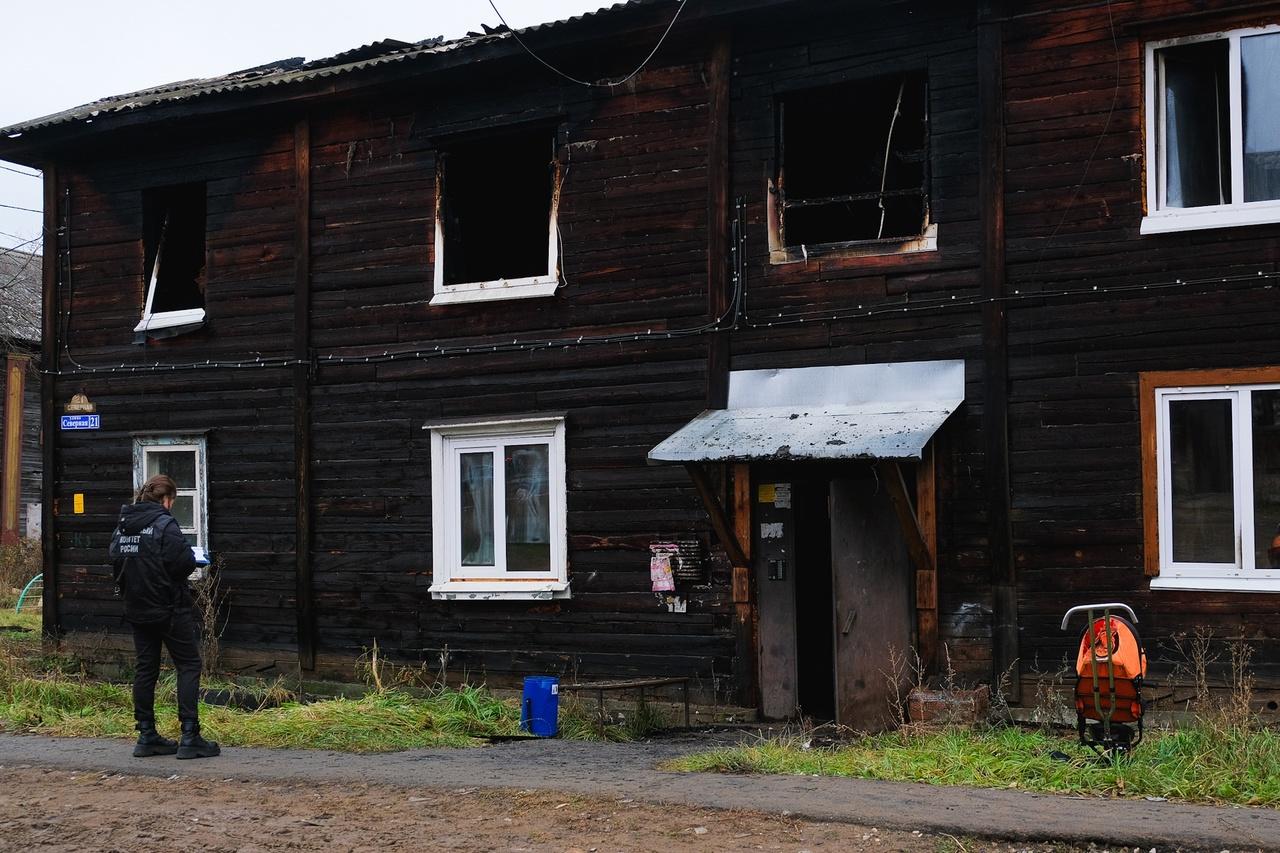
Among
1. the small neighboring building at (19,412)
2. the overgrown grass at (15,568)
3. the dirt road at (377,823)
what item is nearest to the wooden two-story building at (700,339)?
the dirt road at (377,823)

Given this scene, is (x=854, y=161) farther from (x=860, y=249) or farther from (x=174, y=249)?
(x=174, y=249)

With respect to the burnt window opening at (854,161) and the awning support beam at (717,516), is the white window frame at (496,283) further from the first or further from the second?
the awning support beam at (717,516)

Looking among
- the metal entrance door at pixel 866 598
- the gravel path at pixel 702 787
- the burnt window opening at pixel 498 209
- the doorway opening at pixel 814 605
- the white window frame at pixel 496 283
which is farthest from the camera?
the burnt window opening at pixel 498 209

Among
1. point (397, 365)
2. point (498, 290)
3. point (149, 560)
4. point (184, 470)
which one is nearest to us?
point (149, 560)

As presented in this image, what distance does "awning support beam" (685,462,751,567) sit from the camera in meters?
10.1

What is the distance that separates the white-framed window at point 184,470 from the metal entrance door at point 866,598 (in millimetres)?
6720

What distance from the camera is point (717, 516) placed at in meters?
10.4

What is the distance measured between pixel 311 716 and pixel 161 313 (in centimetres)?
562

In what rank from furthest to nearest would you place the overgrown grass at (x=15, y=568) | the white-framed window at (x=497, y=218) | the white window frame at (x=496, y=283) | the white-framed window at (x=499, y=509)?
the overgrown grass at (x=15, y=568)
the white-framed window at (x=497, y=218)
the white window frame at (x=496, y=283)
the white-framed window at (x=499, y=509)

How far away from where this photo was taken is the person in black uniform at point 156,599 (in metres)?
8.97

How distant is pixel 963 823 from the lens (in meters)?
6.65

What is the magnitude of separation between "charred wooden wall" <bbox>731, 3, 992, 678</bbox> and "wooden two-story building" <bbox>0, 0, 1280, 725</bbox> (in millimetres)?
29

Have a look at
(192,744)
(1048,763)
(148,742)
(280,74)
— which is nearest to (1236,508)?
(1048,763)

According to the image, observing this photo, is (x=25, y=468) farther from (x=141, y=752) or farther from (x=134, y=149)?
(x=141, y=752)
